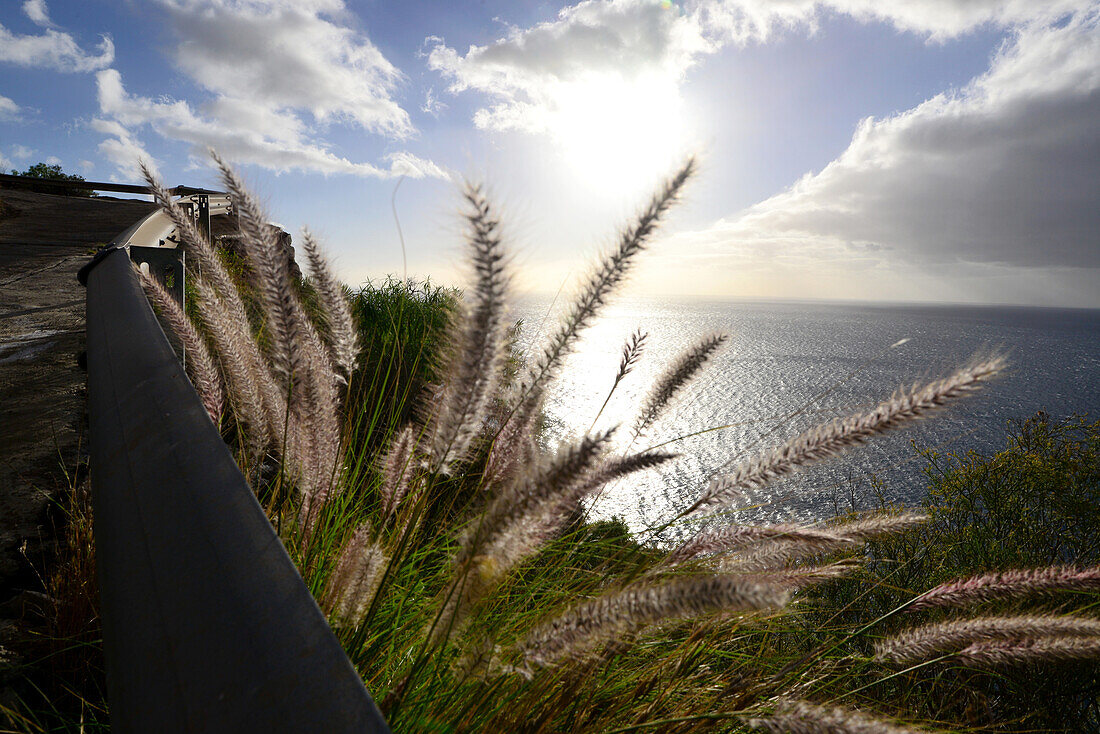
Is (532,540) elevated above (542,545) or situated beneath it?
elevated above

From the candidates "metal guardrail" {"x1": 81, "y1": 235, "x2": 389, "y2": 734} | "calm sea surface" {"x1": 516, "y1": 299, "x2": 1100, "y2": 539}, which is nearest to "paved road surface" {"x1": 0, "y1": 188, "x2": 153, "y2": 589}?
"metal guardrail" {"x1": 81, "y1": 235, "x2": 389, "y2": 734}

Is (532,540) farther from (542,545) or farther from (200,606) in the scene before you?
(200,606)

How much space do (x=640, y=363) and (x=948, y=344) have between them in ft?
323

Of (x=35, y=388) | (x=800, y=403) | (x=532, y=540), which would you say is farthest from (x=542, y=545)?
(x=800, y=403)

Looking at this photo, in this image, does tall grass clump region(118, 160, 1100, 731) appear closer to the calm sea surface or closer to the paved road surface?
the calm sea surface

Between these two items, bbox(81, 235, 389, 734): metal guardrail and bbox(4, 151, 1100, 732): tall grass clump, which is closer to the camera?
bbox(81, 235, 389, 734): metal guardrail

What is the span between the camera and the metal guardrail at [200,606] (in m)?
0.43

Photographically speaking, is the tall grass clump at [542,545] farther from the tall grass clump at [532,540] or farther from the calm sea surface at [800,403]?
the calm sea surface at [800,403]

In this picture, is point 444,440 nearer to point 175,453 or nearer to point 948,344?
point 175,453

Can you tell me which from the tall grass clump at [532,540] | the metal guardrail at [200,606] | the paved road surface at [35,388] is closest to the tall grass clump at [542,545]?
the tall grass clump at [532,540]

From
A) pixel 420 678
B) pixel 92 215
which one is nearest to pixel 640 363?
pixel 420 678

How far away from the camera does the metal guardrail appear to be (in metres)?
0.43

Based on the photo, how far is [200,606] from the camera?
1.61 ft

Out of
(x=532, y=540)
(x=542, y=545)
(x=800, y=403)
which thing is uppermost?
(x=532, y=540)
